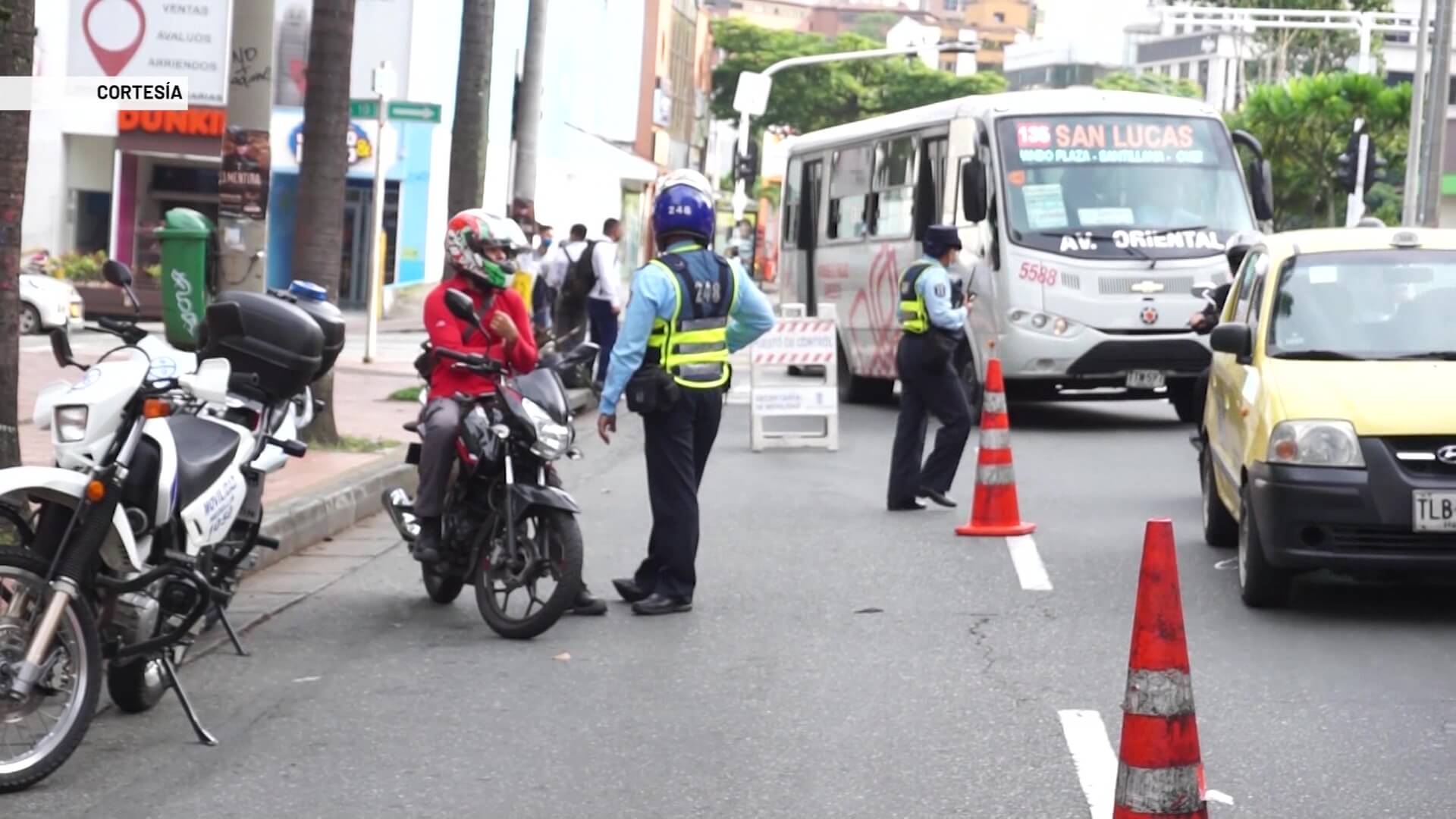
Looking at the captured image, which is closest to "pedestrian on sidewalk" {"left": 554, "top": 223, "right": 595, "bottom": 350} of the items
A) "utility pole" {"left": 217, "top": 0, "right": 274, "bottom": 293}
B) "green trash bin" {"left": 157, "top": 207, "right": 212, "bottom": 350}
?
"utility pole" {"left": 217, "top": 0, "right": 274, "bottom": 293}

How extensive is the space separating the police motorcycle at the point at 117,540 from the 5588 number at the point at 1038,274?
11.8 m

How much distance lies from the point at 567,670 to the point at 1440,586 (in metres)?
4.18

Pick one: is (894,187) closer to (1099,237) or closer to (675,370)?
(1099,237)

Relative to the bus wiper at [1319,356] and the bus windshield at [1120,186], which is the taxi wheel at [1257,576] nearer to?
the bus wiper at [1319,356]

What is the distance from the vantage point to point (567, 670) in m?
8.07

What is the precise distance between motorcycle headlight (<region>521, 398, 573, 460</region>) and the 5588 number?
10.4 m

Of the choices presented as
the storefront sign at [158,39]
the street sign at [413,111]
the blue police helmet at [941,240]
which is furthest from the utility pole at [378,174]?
the blue police helmet at [941,240]

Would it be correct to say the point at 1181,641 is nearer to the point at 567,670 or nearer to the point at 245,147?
the point at 567,670

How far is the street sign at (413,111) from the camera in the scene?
2016 cm

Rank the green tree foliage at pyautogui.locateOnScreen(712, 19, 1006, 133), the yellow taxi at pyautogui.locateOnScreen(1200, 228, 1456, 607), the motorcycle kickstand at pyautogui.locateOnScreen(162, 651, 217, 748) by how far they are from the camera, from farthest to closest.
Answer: the green tree foliage at pyautogui.locateOnScreen(712, 19, 1006, 133) → the yellow taxi at pyautogui.locateOnScreen(1200, 228, 1456, 607) → the motorcycle kickstand at pyautogui.locateOnScreen(162, 651, 217, 748)

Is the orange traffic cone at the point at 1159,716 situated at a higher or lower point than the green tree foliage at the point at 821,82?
lower

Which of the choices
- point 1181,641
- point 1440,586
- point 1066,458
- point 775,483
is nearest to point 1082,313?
point 1066,458

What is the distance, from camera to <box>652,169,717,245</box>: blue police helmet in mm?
9438

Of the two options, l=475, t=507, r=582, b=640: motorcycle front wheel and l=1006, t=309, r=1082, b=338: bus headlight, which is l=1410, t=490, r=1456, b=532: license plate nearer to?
l=475, t=507, r=582, b=640: motorcycle front wheel
